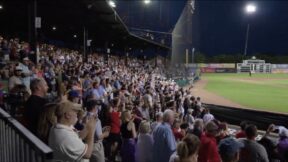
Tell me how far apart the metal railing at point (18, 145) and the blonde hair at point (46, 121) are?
343 mm

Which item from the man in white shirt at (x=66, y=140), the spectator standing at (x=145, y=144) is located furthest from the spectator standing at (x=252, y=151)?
the man in white shirt at (x=66, y=140)

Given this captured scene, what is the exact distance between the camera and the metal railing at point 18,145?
10.4 feet

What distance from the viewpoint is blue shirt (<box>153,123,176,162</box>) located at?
7.30 meters

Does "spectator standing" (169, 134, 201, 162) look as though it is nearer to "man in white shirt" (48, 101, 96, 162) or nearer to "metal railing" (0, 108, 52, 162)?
"man in white shirt" (48, 101, 96, 162)

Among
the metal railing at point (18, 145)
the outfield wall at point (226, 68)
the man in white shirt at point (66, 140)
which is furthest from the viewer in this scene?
the outfield wall at point (226, 68)

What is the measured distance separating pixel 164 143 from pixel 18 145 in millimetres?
3668

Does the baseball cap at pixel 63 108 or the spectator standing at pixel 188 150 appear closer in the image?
the baseball cap at pixel 63 108

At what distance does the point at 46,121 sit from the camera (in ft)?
15.5

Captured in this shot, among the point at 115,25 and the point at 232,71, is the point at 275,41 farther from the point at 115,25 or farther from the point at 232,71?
the point at 115,25

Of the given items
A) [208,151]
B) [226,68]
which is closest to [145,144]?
[208,151]

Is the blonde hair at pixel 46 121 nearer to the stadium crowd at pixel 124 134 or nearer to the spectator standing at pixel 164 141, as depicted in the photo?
the stadium crowd at pixel 124 134

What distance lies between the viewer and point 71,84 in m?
11.9

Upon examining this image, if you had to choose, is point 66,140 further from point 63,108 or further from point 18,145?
point 18,145

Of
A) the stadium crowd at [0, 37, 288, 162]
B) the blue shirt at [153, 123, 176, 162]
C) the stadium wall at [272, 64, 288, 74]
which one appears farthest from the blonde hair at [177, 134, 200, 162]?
the stadium wall at [272, 64, 288, 74]
